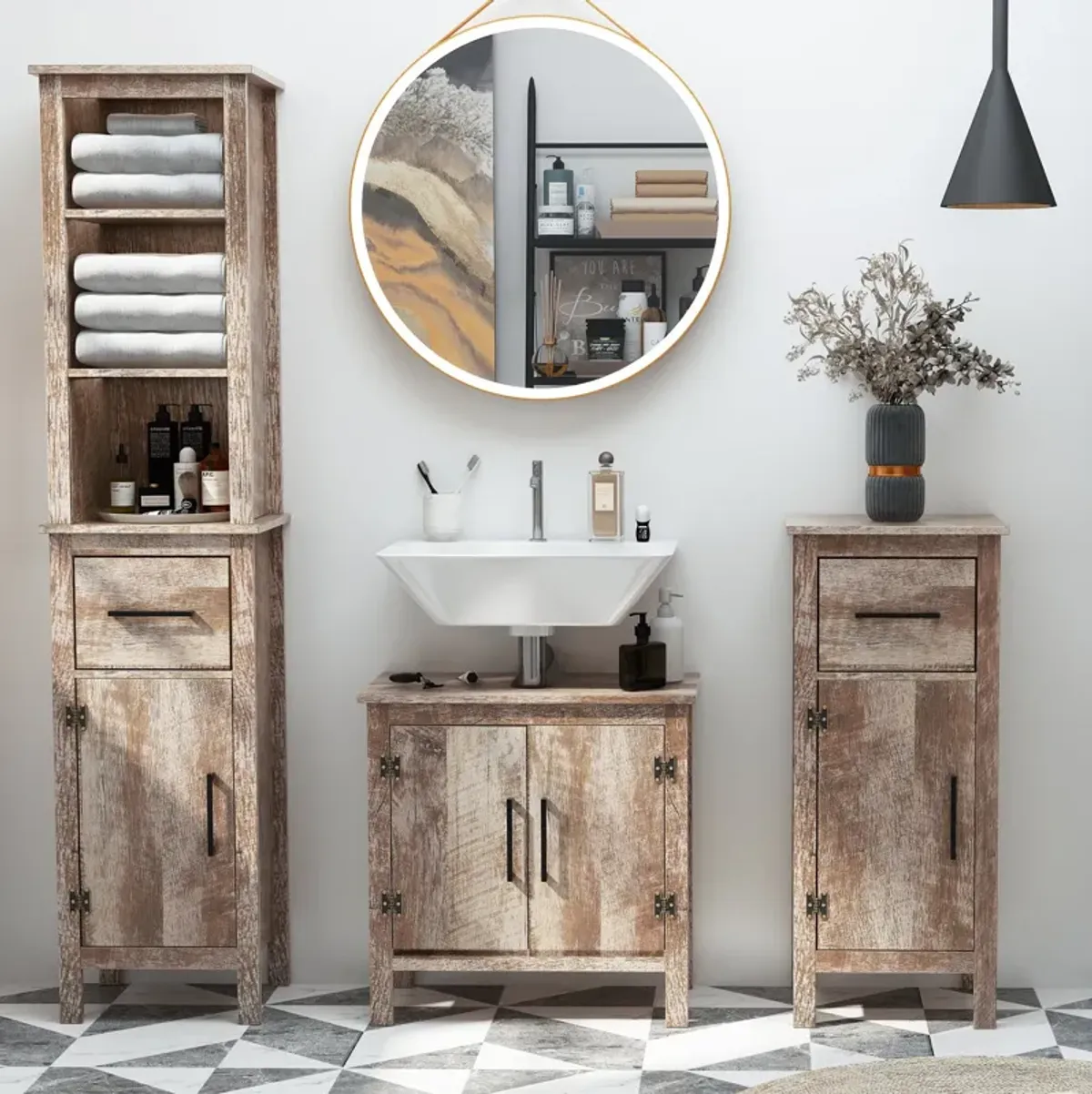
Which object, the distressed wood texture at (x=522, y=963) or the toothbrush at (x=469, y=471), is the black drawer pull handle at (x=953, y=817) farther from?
the toothbrush at (x=469, y=471)

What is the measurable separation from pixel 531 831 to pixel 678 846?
1.04 feet

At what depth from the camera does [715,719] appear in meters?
3.75

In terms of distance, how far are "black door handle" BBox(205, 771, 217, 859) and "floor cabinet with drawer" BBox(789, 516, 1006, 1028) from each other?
49.6 inches

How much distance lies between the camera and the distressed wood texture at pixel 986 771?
335 centimetres

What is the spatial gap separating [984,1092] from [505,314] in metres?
2.17

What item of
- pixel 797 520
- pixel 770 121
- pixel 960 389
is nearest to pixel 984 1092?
pixel 797 520

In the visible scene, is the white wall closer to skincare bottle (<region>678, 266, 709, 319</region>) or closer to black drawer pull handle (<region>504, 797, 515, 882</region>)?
skincare bottle (<region>678, 266, 709, 319</region>)

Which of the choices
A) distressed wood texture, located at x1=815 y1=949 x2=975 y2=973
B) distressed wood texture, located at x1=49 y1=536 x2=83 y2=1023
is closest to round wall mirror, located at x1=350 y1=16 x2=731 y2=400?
distressed wood texture, located at x1=49 y1=536 x2=83 y2=1023

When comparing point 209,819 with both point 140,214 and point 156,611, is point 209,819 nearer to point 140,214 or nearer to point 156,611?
point 156,611

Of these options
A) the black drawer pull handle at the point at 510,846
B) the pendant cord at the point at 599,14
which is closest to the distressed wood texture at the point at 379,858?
the black drawer pull handle at the point at 510,846

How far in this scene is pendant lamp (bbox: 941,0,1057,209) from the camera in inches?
115

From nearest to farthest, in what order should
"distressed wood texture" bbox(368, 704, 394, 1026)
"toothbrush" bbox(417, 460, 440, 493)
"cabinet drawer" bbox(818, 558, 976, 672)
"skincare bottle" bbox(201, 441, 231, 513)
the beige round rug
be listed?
the beige round rug
"cabinet drawer" bbox(818, 558, 976, 672)
"distressed wood texture" bbox(368, 704, 394, 1026)
"skincare bottle" bbox(201, 441, 231, 513)
"toothbrush" bbox(417, 460, 440, 493)

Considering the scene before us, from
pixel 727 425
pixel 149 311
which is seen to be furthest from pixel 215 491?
pixel 727 425

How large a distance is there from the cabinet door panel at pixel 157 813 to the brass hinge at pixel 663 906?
925 mm
